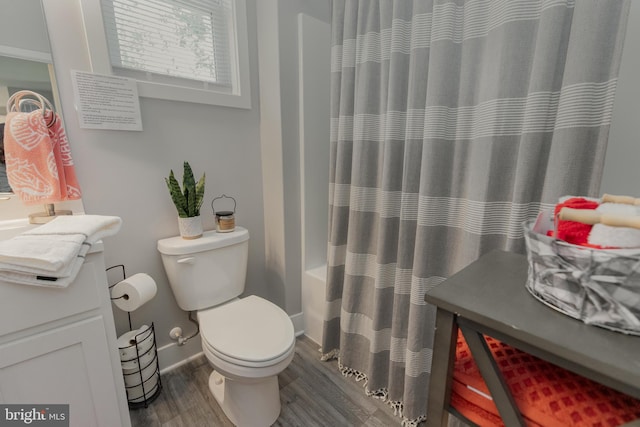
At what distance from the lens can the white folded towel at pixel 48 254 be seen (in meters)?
0.71

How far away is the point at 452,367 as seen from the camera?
23.7 inches

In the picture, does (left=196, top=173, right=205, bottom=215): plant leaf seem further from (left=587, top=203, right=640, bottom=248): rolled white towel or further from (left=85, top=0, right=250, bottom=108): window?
(left=587, top=203, right=640, bottom=248): rolled white towel

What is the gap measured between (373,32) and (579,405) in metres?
1.36

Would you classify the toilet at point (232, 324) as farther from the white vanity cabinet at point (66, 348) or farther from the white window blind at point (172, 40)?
the white window blind at point (172, 40)

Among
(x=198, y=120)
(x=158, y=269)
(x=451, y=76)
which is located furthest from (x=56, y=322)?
(x=451, y=76)

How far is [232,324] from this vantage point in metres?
1.19

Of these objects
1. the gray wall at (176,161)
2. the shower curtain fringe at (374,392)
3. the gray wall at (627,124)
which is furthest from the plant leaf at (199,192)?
the gray wall at (627,124)

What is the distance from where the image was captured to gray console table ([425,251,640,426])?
0.40m

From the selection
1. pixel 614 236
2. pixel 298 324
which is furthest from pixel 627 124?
→ pixel 298 324

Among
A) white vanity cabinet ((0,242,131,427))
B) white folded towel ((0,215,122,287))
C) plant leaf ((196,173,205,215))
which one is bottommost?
white vanity cabinet ((0,242,131,427))

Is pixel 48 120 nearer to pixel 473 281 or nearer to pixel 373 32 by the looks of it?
pixel 373 32

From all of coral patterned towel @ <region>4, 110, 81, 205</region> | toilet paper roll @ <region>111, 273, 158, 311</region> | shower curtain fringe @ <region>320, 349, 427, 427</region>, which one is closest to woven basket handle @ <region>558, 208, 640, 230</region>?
shower curtain fringe @ <region>320, 349, 427, 427</region>

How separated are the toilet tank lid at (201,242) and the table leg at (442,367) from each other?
3.50ft

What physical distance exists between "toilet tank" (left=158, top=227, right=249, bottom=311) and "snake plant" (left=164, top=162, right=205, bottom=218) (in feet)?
0.47
